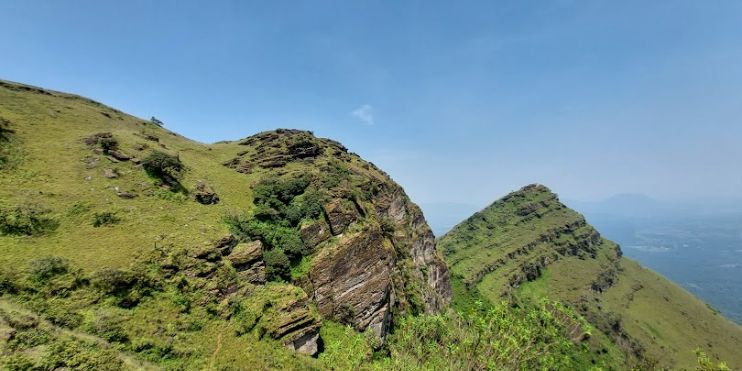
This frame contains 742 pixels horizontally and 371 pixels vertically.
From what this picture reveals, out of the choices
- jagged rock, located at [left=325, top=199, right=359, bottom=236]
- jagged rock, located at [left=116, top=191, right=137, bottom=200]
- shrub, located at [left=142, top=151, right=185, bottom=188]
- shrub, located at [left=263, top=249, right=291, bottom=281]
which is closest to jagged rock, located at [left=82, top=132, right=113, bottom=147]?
shrub, located at [left=142, top=151, right=185, bottom=188]

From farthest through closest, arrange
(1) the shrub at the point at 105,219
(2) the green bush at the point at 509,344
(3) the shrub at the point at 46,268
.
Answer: (1) the shrub at the point at 105,219, (3) the shrub at the point at 46,268, (2) the green bush at the point at 509,344

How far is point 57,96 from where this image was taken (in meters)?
66.1

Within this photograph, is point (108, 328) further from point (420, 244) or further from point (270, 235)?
point (420, 244)

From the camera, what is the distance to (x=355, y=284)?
44.6 m

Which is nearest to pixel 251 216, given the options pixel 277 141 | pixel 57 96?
pixel 277 141

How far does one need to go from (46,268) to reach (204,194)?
66.2 feet

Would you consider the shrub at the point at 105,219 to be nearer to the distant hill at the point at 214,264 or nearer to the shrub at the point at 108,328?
the distant hill at the point at 214,264

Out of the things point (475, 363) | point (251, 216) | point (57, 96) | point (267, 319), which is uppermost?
point (57, 96)

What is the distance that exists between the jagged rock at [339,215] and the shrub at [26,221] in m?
30.8

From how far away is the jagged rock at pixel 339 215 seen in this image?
49000 millimetres

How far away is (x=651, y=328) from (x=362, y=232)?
127m

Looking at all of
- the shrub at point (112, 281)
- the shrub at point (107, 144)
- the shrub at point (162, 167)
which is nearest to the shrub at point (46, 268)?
the shrub at point (112, 281)

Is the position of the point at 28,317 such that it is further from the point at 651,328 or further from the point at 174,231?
the point at 651,328

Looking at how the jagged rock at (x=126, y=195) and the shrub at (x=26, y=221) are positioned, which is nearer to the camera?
the shrub at (x=26, y=221)
